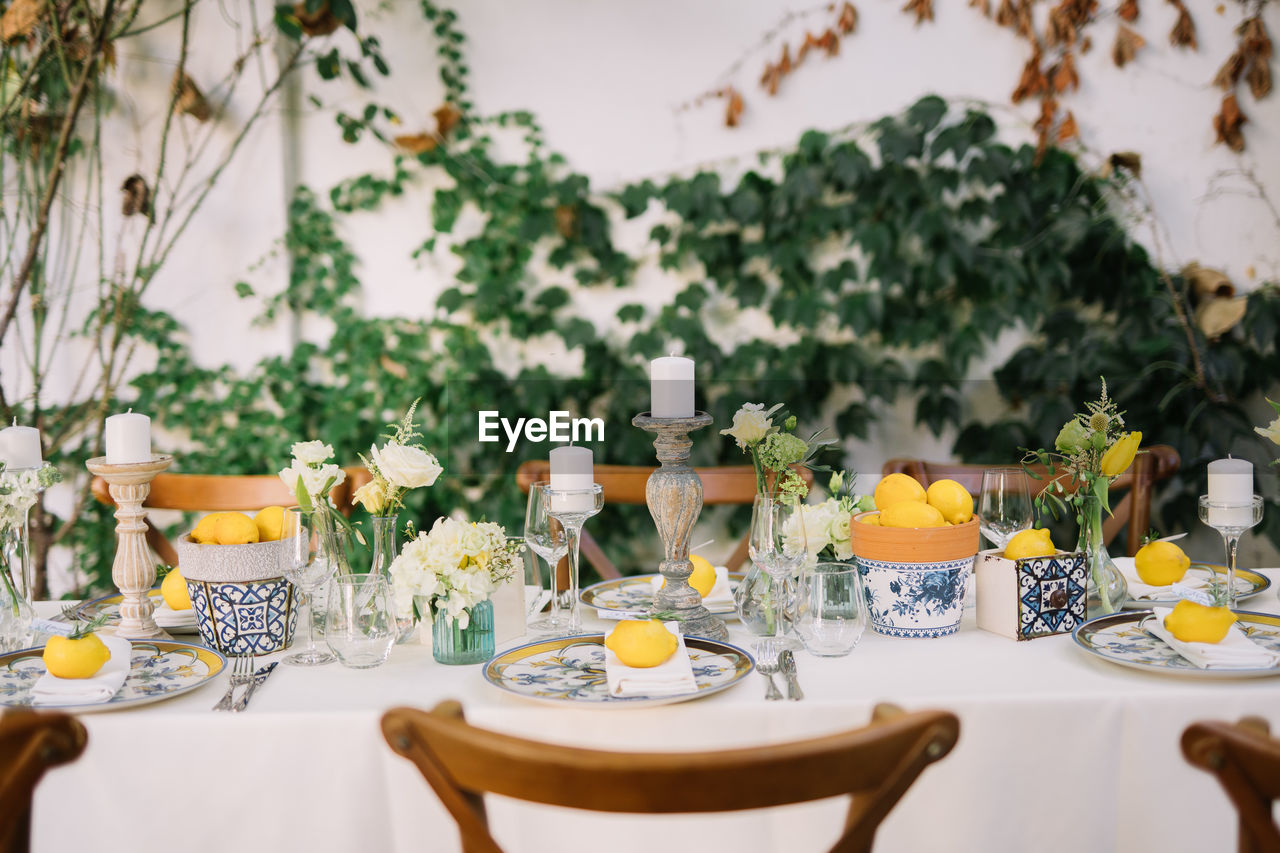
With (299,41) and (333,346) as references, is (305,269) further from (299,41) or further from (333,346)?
(299,41)

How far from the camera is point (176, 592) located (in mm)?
1295

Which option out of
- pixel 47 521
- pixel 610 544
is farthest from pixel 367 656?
pixel 47 521

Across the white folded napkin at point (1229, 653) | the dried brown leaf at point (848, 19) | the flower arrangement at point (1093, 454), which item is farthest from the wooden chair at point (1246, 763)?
the dried brown leaf at point (848, 19)

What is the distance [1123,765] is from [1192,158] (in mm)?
2503

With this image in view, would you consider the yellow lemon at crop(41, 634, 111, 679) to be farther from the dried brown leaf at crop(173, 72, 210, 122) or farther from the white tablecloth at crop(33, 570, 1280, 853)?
the dried brown leaf at crop(173, 72, 210, 122)

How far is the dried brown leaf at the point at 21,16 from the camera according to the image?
2.55m

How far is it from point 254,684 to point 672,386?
59cm

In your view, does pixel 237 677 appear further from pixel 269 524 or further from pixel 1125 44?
pixel 1125 44

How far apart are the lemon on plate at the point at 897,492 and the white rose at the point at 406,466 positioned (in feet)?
1.89

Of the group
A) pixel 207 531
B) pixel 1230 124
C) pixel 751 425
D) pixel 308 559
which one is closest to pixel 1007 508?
pixel 751 425

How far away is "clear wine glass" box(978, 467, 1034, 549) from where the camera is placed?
1.40 meters

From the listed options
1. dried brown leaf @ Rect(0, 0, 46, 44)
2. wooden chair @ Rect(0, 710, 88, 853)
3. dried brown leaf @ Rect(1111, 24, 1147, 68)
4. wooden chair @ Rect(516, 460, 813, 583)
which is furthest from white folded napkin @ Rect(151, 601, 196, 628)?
dried brown leaf @ Rect(1111, 24, 1147, 68)

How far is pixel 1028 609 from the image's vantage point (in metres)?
1.19

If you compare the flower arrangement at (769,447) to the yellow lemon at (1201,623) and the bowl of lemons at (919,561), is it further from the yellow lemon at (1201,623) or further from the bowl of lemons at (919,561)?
the yellow lemon at (1201,623)
